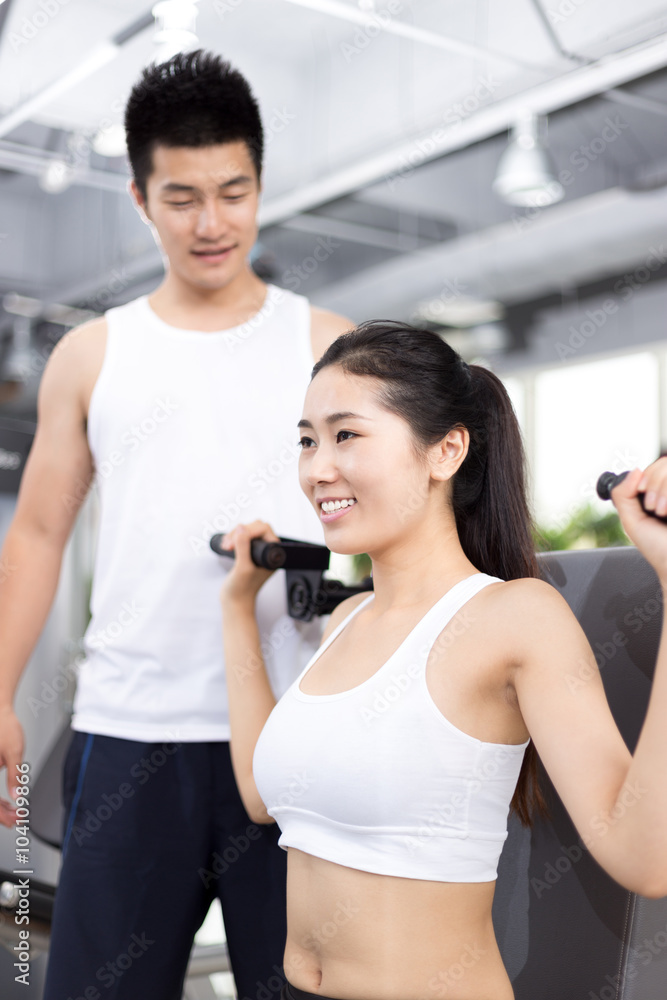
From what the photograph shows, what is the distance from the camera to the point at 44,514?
159cm

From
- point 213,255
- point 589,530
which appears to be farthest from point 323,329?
point 589,530

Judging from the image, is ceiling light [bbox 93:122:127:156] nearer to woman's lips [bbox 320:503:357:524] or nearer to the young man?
the young man

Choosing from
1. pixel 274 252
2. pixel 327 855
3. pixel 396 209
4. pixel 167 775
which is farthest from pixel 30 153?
pixel 327 855

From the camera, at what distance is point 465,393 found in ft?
4.17

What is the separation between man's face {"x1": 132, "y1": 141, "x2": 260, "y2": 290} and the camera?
1.48 m

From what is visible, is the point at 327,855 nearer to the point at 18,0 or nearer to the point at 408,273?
the point at 18,0

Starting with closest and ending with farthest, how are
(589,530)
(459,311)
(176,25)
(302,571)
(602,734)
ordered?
(602,734) → (302,571) → (176,25) → (589,530) → (459,311)

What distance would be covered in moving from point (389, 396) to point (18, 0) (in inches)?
110

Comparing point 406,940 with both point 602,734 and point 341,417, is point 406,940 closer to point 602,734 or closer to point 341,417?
point 602,734

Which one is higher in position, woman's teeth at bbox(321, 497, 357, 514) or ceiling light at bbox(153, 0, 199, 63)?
ceiling light at bbox(153, 0, 199, 63)

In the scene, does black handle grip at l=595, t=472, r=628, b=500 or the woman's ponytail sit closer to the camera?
→ black handle grip at l=595, t=472, r=628, b=500

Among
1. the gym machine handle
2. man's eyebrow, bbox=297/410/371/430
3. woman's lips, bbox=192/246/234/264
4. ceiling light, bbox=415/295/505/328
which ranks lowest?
the gym machine handle

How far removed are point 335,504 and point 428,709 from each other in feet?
0.93

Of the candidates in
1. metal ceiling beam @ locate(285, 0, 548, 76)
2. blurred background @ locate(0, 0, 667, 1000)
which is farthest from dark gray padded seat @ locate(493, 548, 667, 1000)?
metal ceiling beam @ locate(285, 0, 548, 76)
